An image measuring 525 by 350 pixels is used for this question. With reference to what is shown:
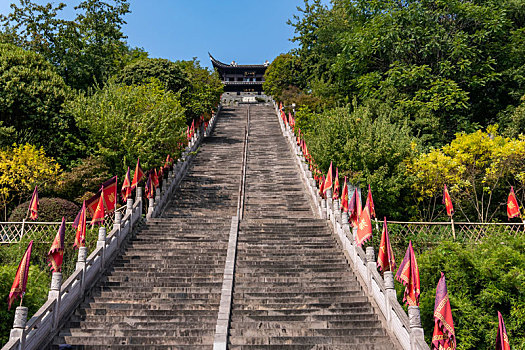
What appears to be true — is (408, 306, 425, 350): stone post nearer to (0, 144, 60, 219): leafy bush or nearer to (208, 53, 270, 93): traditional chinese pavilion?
(0, 144, 60, 219): leafy bush

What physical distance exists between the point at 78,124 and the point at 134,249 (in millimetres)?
7594

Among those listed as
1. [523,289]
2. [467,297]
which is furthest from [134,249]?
[523,289]

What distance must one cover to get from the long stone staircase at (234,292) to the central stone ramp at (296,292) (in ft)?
0.07

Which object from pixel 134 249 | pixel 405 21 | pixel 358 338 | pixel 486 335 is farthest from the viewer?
pixel 405 21

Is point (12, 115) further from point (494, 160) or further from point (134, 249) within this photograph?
point (494, 160)

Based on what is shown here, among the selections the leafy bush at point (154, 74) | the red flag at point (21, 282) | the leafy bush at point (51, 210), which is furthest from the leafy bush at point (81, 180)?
the leafy bush at point (154, 74)

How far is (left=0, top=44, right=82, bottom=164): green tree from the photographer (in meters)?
17.0

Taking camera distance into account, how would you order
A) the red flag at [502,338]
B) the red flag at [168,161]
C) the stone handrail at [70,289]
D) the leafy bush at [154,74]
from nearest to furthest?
the red flag at [502,338]
the stone handrail at [70,289]
the red flag at [168,161]
the leafy bush at [154,74]

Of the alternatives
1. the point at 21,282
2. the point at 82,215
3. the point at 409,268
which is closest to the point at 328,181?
the point at 409,268

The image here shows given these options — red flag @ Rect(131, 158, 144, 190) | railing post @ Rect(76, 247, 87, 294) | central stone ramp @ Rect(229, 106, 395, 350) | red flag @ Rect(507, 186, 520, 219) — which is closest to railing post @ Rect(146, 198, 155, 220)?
red flag @ Rect(131, 158, 144, 190)

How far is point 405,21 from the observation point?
72.3 feet

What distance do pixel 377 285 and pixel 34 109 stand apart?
15965 mm

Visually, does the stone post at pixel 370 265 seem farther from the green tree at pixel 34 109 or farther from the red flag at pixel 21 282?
the green tree at pixel 34 109

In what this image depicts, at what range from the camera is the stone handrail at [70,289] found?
23.3 ft
